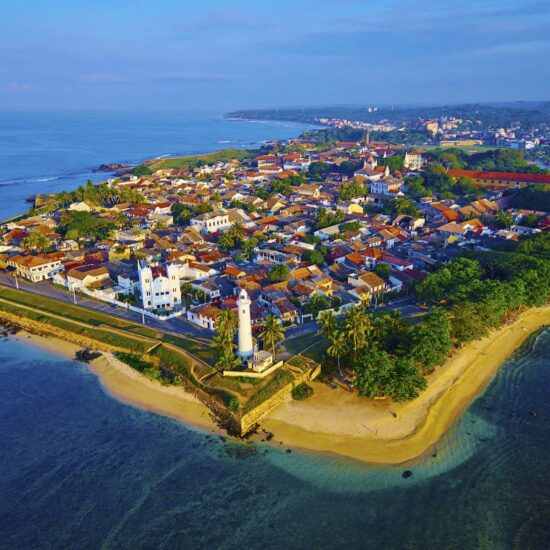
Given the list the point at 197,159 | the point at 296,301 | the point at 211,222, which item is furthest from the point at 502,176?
the point at 197,159

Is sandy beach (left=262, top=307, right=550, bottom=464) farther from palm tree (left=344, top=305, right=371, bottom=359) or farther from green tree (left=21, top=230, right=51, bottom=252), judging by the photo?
green tree (left=21, top=230, right=51, bottom=252)

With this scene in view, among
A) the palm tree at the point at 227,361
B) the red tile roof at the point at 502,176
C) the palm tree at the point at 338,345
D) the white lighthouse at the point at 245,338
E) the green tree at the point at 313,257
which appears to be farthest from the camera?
the red tile roof at the point at 502,176

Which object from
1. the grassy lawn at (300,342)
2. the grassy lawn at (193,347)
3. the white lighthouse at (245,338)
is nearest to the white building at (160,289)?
the grassy lawn at (193,347)

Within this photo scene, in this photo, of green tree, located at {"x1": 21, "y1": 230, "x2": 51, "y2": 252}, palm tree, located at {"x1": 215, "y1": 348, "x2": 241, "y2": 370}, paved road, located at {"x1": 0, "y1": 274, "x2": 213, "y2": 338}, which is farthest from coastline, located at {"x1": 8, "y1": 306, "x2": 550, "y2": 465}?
green tree, located at {"x1": 21, "y1": 230, "x2": 51, "y2": 252}

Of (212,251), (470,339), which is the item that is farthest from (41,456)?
(212,251)

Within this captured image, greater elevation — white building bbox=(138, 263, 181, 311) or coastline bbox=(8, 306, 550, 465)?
white building bbox=(138, 263, 181, 311)

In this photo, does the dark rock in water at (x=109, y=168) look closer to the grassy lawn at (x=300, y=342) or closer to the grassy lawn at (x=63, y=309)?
the grassy lawn at (x=63, y=309)

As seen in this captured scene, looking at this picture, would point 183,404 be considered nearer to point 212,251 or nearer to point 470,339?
point 470,339

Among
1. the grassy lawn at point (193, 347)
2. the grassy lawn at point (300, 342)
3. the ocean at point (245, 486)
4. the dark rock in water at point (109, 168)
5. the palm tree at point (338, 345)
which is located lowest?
the ocean at point (245, 486)
